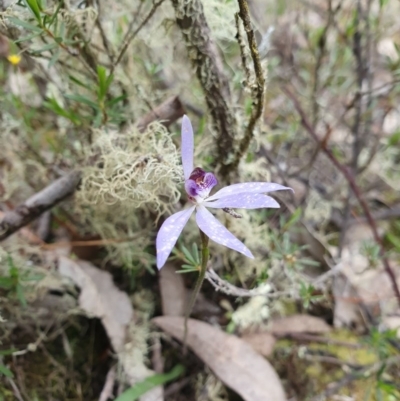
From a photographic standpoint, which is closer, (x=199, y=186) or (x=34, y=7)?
(x=199, y=186)

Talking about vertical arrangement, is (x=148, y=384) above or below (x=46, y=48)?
below

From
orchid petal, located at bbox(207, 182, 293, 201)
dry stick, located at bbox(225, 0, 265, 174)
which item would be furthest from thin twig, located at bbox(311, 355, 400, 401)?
orchid petal, located at bbox(207, 182, 293, 201)

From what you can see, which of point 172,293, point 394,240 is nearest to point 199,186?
point 172,293

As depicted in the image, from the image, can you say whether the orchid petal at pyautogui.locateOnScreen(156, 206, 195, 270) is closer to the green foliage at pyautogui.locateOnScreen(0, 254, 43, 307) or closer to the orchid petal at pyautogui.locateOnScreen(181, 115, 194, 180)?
the orchid petal at pyautogui.locateOnScreen(181, 115, 194, 180)

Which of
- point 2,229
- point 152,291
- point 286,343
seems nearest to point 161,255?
point 2,229

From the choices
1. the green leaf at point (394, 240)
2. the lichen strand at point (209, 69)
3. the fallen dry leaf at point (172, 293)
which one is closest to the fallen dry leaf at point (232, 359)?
the fallen dry leaf at point (172, 293)

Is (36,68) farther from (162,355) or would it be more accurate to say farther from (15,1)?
(162,355)

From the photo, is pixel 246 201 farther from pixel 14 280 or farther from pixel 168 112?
pixel 14 280
